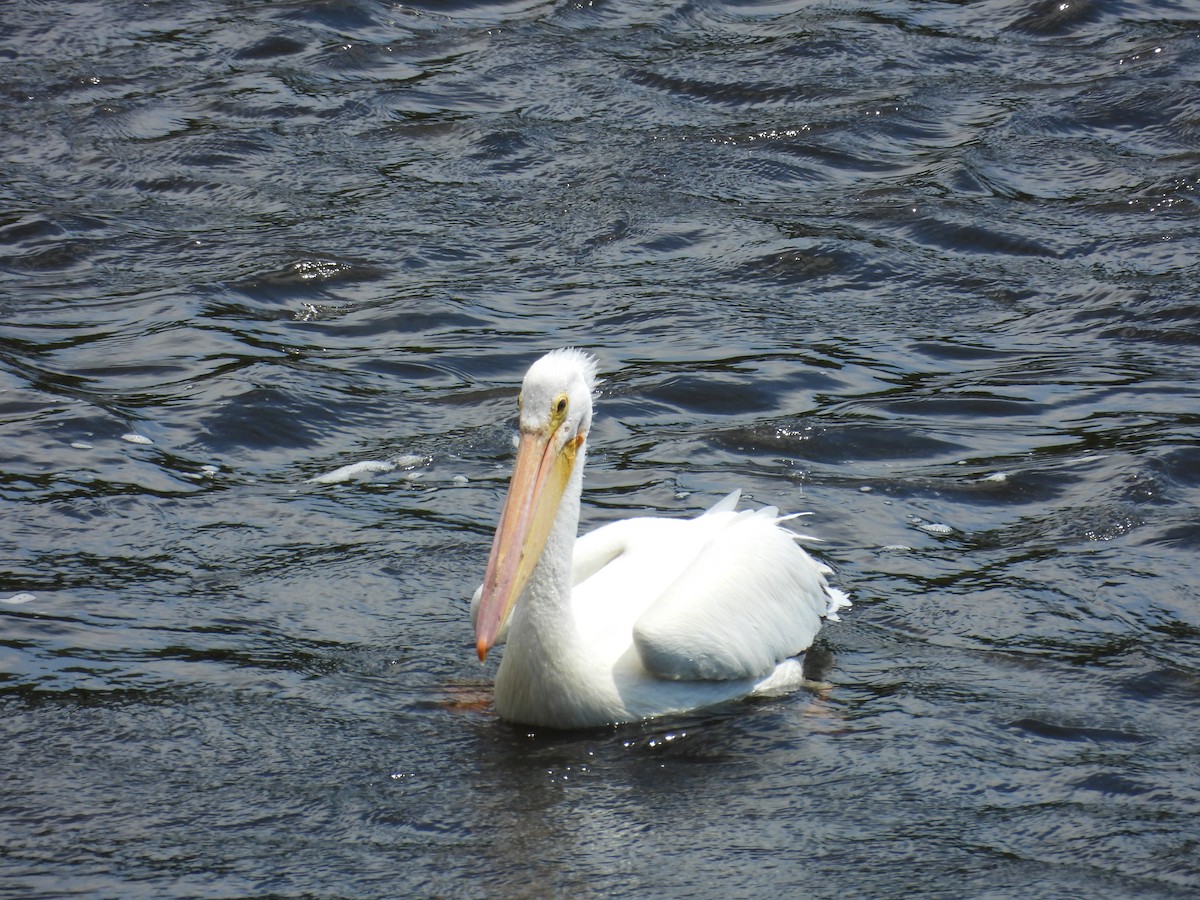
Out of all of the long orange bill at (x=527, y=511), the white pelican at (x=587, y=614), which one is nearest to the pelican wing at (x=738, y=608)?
the white pelican at (x=587, y=614)

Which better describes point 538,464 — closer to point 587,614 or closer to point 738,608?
point 587,614

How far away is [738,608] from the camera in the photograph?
13.5 feet

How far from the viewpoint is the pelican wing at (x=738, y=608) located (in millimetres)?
3916

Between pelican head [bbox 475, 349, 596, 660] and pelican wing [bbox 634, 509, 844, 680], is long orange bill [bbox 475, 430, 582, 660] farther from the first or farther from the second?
pelican wing [bbox 634, 509, 844, 680]

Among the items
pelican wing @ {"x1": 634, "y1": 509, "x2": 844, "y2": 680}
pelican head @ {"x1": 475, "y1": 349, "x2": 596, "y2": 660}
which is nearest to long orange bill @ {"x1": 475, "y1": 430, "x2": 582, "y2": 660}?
pelican head @ {"x1": 475, "y1": 349, "x2": 596, "y2": 660}

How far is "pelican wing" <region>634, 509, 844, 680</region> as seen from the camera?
3916 mm

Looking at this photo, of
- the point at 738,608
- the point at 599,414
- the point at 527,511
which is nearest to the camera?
the point at 527,511

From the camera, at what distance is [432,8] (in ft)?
33.9

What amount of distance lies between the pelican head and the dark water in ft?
1.37

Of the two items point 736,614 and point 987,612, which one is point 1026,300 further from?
point 736,614

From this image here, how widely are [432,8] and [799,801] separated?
25.3 ft

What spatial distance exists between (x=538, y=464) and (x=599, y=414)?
7.17ft

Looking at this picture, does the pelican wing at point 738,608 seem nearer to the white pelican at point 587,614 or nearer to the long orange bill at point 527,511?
the white pelican at point 587,614

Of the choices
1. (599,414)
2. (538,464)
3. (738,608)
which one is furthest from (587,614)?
(599,414)
